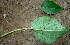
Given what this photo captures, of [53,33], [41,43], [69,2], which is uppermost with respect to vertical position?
[69,2]

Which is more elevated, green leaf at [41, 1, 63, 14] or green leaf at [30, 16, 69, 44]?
green leaf at [41, 1, 63, 14]

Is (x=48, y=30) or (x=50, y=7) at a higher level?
(x=50, y=7)

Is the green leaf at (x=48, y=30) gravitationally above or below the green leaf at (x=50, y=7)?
below

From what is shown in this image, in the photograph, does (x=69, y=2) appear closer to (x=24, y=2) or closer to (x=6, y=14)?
(x=24, y=2)

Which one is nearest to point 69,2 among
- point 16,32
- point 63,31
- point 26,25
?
point 63,31
